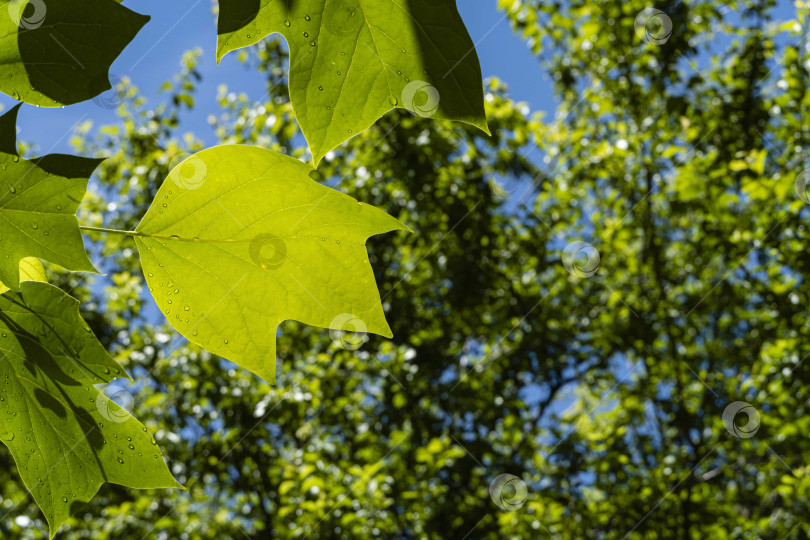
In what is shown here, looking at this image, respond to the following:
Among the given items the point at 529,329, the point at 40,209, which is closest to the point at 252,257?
the point at 40,209

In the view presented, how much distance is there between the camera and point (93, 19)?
23.0 inches

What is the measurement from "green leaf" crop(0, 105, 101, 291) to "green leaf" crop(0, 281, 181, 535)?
2.8 inches

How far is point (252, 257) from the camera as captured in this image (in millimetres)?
697

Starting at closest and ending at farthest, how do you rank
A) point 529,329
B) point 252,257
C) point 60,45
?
point 60,45
point 252,257
point 529,329

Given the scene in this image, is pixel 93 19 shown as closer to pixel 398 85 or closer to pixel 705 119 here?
pixel 398 85

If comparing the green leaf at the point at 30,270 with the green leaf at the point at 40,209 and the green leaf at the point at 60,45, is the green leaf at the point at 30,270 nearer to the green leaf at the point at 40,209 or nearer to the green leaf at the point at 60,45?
the green leaf at the point at 40,209

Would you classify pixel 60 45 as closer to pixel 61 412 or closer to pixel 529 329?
pixel 61 412

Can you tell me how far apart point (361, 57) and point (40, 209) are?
0.34 meters

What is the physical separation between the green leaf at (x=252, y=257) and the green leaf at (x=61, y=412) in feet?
0.36

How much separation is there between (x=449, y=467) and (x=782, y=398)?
108 inches

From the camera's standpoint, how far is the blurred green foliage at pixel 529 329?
5387mm

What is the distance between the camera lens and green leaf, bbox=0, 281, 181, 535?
70 cm

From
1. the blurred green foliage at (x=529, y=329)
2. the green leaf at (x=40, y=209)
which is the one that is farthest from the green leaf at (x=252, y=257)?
the blurred green foliage at (x=529, y=329)

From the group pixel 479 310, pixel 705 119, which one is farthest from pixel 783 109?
pixel 479 310
